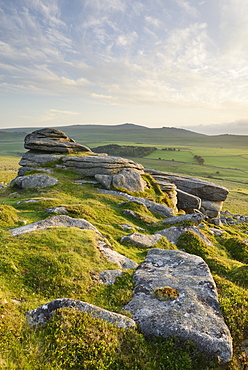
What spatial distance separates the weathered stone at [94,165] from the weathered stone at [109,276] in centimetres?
2613

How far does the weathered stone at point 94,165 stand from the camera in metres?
37.4

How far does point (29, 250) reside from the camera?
11953 mm

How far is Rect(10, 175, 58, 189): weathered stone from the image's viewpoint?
3130 centimetres

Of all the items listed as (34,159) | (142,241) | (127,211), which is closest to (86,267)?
(142,241)

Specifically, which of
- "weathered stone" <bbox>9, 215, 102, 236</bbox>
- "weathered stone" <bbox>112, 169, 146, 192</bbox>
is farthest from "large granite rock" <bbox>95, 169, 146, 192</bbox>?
"weathered stone" <bbox>9, 215, 102, 236</bbox>

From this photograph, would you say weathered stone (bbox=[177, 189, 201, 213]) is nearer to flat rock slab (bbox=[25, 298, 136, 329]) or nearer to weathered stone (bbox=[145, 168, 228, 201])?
weathered stone (bbox=[145, 168, 228, 201])

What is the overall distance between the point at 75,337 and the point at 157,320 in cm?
331

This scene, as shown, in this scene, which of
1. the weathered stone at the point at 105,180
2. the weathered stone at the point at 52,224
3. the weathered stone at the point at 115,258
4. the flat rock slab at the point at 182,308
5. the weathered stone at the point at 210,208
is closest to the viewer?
the flat rock slab at the point at 182,308

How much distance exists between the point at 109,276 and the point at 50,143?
125ft

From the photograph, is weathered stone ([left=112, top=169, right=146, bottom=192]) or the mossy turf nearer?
the mossy turf

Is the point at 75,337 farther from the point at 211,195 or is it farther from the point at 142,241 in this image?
the point at 211,195

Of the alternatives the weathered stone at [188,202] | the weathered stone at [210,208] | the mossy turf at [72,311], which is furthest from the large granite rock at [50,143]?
the weathered stone at [210,208]

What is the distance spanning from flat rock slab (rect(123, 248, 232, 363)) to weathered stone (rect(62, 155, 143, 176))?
83.3 ft

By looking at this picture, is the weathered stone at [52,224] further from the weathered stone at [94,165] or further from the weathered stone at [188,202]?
the weathered stone at [188,202]
